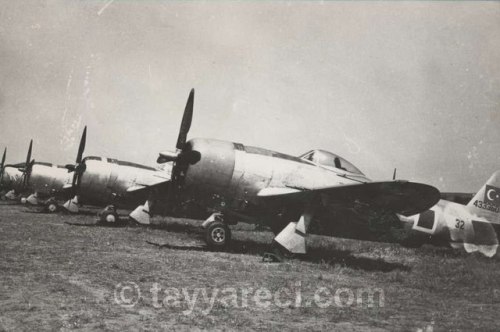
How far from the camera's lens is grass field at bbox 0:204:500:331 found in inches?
160

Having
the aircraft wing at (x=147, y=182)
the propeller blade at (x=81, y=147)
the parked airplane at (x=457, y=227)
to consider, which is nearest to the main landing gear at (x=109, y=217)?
the aircraft wing at (x=147, y=182)

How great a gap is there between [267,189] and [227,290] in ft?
13.0

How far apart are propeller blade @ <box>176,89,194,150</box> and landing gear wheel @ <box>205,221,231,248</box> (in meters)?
2.14

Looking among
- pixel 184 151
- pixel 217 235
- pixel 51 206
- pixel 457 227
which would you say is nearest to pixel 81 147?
pixel 51 206

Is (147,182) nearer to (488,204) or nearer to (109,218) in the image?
(109,218)

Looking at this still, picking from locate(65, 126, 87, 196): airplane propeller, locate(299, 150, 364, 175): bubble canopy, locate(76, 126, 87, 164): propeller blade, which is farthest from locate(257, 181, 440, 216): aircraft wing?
locate(76, 126, 87, 164): propeller blade

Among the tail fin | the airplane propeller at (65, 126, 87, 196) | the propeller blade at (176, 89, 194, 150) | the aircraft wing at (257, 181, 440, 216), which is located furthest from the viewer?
the airplane propeller at (65, 126, 87, 196)

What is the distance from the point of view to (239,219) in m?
10.3

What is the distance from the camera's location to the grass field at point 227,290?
13.4 feet

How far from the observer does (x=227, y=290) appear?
543cm

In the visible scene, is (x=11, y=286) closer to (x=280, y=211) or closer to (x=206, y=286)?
(x=206, y=286)

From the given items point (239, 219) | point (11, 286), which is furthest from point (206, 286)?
point (239, 219)

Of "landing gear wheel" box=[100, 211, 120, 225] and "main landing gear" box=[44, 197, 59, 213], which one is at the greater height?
"landing gear wheel" box=[100, 211, 120, 225]

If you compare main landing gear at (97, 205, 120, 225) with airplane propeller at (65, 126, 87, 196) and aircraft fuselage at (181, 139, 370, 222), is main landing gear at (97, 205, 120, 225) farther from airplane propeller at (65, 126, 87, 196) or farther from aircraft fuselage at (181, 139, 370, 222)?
aircraft fuselage at (181, 139, 370, 222)
